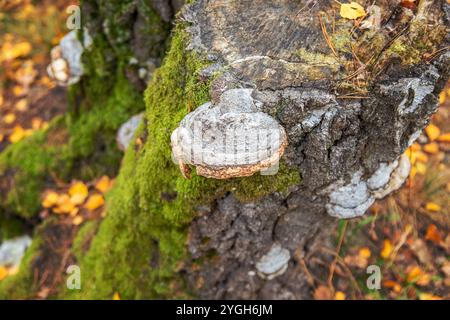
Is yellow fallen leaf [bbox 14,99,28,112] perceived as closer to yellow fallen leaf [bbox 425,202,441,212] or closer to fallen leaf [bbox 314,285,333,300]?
fallen leaf [bbox 314,285,333,300]

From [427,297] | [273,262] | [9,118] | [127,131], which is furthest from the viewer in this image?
[9,118]

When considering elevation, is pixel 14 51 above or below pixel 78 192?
above

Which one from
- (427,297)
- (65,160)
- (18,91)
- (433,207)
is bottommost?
(427,297)

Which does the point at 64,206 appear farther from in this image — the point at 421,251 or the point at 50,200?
the point at 421,251

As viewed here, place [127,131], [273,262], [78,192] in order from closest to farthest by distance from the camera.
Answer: [273,262] < [127,131] < [78,192]

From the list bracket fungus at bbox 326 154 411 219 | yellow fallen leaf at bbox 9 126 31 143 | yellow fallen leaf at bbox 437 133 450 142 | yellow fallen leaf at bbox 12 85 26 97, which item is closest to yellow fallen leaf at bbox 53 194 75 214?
yellow fallen leaf at bbox 9 126 31 143

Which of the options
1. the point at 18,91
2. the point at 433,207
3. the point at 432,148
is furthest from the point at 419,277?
the point at 18,91

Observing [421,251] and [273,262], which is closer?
[273,262]
